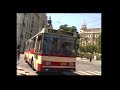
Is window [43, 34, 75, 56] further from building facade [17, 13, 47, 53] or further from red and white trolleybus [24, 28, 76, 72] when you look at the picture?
building facade [17, 13, 47, 53]

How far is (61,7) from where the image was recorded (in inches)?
362

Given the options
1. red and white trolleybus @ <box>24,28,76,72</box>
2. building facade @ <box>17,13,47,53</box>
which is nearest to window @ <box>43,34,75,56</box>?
red and white trolleybus @ <box>24,28,76,72</box>

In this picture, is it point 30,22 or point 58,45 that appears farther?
point 30,22

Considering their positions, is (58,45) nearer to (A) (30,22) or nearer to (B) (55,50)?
(B) (55,50)

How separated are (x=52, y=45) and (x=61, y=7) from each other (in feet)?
9.08

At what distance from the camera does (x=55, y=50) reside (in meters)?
11.7

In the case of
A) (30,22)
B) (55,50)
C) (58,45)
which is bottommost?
(55,50)

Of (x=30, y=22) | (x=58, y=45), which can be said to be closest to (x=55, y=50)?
(x=58, y=45)

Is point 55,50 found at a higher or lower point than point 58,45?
lower

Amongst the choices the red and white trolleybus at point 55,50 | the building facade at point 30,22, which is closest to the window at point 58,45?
the red and white trolleybus at point 55,50

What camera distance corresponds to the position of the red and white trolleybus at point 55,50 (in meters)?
11.7

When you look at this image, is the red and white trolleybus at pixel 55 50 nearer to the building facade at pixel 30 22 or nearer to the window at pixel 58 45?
the window at pixel 58 45
